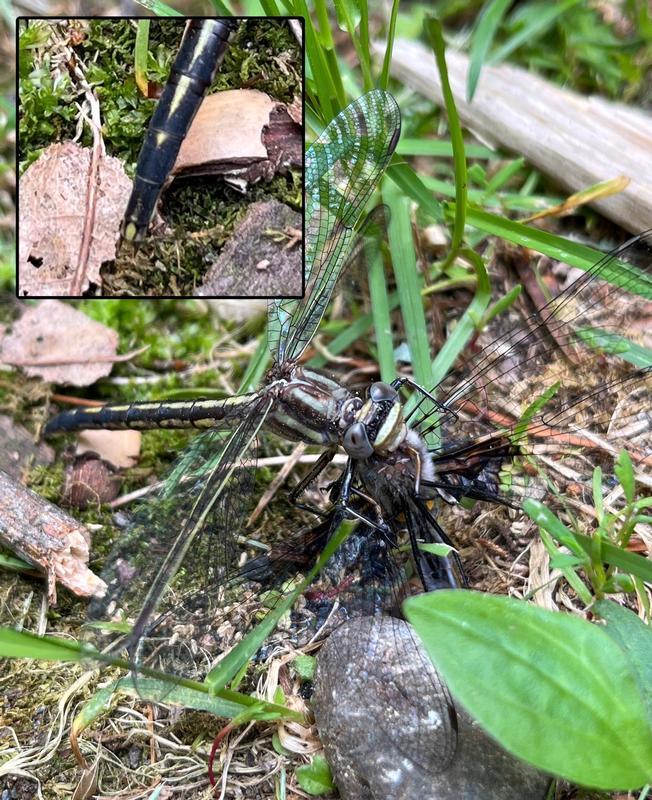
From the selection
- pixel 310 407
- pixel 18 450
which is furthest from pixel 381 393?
pixel 18 450

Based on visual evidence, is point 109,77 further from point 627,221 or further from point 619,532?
point 619,532

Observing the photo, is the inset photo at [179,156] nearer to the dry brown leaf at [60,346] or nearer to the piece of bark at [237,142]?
the piece of bark at [237,142]

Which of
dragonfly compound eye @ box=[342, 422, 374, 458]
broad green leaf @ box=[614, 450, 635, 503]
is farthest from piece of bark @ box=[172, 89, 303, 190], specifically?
broad green leaf @ box=[614, 450, 635, 503]

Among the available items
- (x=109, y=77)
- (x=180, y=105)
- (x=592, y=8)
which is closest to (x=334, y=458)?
(x=180, y=105)

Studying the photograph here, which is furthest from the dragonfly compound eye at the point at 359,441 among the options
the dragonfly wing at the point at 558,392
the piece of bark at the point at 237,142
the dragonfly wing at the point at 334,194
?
the piece of bark at the point at 237,142

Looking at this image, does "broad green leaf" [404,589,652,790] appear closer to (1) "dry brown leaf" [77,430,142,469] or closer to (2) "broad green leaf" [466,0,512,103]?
(1) "dry brown leaf" [77,430,142,469]
